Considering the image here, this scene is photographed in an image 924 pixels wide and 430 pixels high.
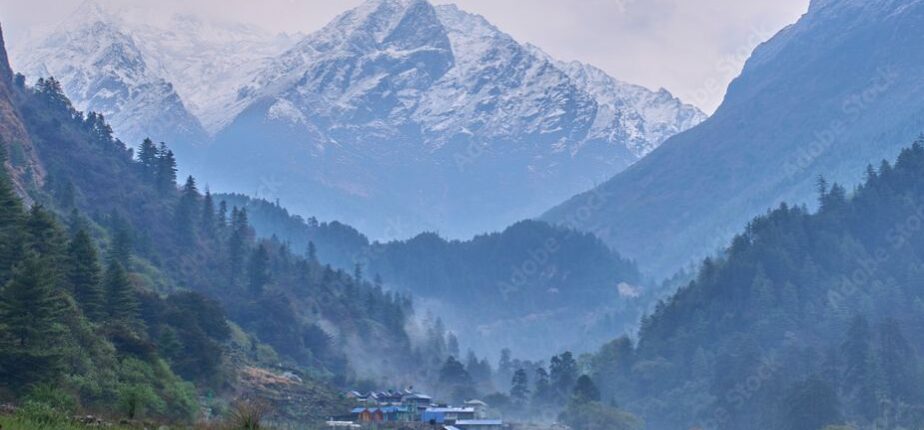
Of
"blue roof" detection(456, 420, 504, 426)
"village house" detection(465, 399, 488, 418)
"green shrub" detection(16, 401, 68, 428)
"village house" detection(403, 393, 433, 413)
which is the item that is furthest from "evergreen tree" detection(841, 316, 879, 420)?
"green shrub" detection(16, 401, 68, 428)

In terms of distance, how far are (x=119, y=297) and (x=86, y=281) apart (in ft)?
23.4

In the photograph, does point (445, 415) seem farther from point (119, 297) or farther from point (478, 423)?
point (119, 297)

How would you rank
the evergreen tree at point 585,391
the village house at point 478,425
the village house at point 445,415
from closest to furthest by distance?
1. the village house at point 478,425
2. the village house at point 445,415
3. the evergreen tree at point 585,391

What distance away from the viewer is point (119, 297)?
12600 centimetres

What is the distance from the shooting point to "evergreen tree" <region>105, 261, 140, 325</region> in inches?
4911

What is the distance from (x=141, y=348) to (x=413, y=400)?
201ft

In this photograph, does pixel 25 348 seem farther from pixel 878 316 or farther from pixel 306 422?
pixel 878 316

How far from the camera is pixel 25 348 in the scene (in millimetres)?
80562

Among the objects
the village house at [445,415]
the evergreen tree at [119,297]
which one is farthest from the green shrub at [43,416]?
the village house at [445,415]

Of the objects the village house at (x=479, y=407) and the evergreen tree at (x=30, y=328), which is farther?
the village house at (x=479, y=407)

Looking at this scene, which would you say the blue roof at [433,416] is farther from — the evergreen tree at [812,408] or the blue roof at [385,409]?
the evergreen tree at [812,408]

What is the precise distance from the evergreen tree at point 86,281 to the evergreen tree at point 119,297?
272 cm

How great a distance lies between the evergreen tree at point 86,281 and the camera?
118m

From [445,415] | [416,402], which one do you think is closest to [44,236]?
[445,415]
